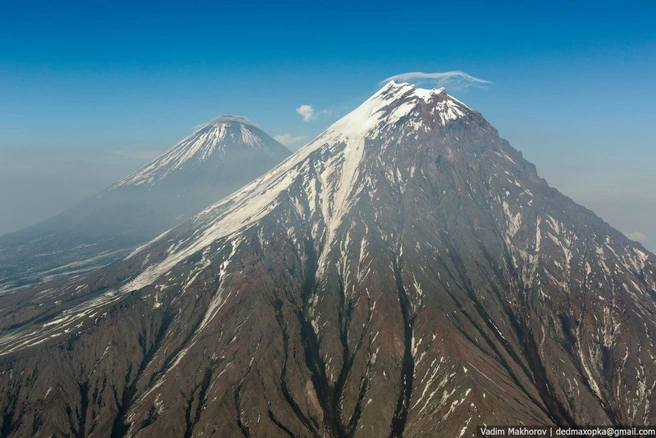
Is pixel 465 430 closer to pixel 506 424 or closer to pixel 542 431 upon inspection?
pixel 506 424

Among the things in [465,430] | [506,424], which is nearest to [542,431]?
[506,424]
